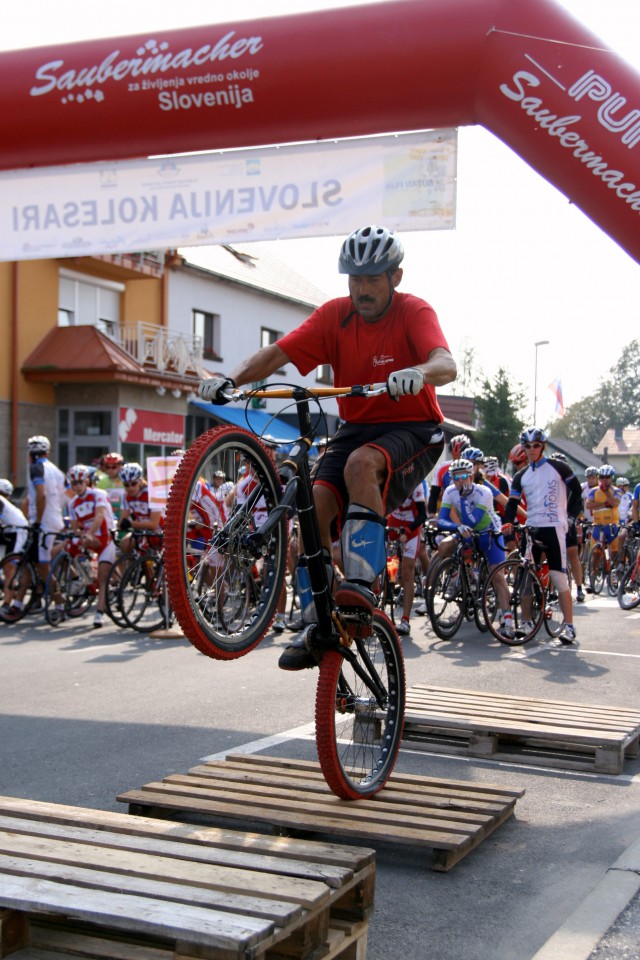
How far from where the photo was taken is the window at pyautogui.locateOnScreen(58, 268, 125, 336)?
2956 cm

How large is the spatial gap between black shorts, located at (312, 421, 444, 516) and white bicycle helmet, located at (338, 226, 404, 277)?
0.67m

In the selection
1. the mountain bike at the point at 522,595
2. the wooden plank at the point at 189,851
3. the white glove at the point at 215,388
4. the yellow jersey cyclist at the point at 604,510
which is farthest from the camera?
the yellow jersey cyclist at the point at 604,510

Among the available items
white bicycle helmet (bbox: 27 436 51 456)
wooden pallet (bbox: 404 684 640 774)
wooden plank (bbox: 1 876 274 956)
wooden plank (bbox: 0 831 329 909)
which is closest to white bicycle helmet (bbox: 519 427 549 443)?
wooden pallet (bbox: 404 684 640 774)

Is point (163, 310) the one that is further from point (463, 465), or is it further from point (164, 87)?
point (164, 87)

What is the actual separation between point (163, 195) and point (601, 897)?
24.1ft

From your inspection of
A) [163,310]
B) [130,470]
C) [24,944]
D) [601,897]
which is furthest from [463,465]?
[163,310]

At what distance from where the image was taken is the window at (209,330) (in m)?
35.5

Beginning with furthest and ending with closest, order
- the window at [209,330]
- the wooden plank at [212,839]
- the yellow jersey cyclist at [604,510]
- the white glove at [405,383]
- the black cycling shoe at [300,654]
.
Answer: the window at [209,330], the yellow jersey cyclist at [604,510], the black cycling shoe at [300,654], the white glove at [405,383], the wooden plank at [212,839]

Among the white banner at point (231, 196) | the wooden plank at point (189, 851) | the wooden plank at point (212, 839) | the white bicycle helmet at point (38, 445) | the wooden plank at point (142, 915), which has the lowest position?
the wooden plank at point (212, 839)

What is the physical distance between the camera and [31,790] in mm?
5309

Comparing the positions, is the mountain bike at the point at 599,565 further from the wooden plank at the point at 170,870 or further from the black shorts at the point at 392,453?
the wooden plank at the point at 170,870

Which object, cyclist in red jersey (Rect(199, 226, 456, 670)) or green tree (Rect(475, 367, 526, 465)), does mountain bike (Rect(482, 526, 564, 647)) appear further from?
green tree (Rect(475, 367, 526, 465))

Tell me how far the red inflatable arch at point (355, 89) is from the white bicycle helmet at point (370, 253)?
137 inches

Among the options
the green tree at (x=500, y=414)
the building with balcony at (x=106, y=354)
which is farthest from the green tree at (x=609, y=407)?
the building with balcony at (x=106, y=354)
